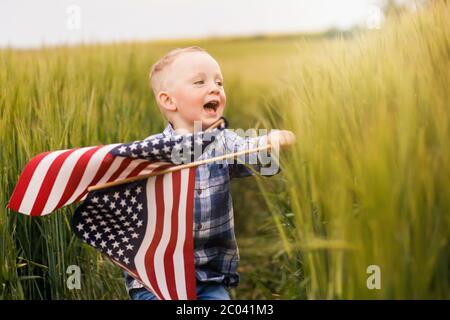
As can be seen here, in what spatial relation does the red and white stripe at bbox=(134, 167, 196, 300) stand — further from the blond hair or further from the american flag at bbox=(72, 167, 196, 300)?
the blond hair

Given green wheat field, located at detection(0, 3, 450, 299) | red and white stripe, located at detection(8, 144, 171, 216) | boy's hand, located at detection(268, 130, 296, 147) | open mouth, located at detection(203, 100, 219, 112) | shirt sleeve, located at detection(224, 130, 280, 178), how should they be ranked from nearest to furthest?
1. green wheat field, located at detection(0, 3, 450, 299)
2. boy's hand, located at detection(268, 130, 296, 147)
3. shirt sleeve, located at detection(224, 130, 280, 178)
4. red and white stripe, located at detection(8, 144, 171, 216)
5. open mouth, located at detection(203, 100, 219, 112)

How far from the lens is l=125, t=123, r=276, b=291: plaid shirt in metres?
2.22

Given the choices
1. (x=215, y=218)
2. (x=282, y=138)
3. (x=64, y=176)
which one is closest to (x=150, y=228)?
(x=215, y=218)

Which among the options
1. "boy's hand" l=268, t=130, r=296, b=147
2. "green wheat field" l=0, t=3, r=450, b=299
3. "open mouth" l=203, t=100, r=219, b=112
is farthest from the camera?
"open mouth" l=203, t=100, r=219, b=112

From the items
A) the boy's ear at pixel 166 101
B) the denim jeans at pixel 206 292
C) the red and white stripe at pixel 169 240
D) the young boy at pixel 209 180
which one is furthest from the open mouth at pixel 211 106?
the denim jeans at pixel 206 292

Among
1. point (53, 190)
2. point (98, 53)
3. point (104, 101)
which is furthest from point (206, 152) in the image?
point (98, 53)

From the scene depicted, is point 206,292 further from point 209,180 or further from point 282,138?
point 282,138

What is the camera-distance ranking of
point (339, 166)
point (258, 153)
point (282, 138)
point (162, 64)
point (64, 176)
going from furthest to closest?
point (162, 64) → point (64, 176) → point (258, 153) → point (282, 138) → point (339, 166)

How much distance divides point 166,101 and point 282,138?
604 mm

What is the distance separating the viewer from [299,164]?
1.64 m

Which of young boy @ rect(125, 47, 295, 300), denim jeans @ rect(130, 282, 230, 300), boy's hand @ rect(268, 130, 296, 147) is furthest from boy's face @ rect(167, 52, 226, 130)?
denim jeans @ rect(130, 282, 230, 300)

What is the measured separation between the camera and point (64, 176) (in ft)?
7.00

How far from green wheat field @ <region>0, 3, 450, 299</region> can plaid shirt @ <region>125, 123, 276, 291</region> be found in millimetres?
129

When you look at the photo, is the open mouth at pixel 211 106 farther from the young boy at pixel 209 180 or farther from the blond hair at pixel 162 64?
the blond hair at pixel 162 64
